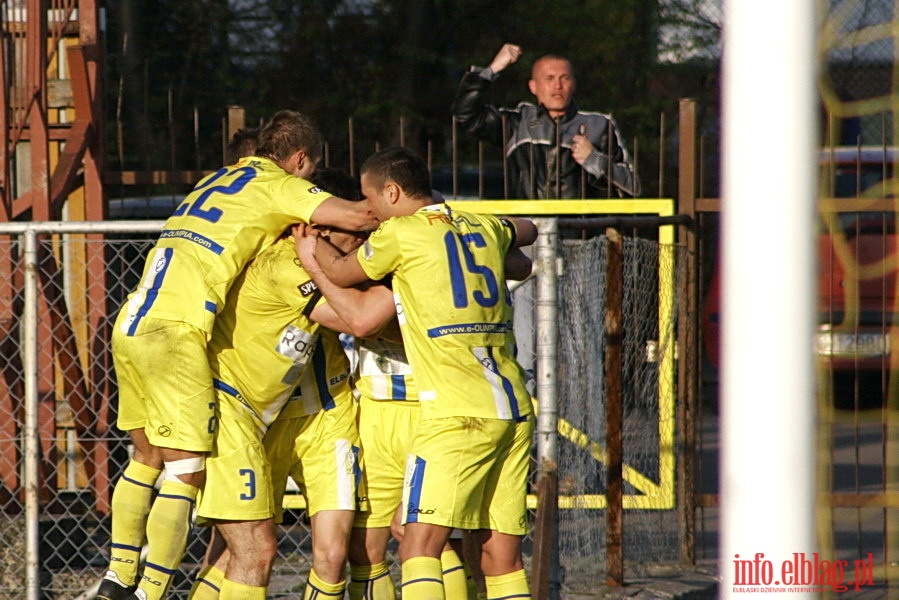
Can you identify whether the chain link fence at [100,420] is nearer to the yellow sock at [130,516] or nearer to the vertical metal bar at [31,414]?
the vertical metal bar at [31,414]

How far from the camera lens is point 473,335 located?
460 cm

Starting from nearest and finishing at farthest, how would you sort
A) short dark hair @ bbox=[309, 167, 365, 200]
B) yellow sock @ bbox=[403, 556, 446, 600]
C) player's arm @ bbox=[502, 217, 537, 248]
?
yellow sock @ bbox=[403, 556, 446, 600], player's arm @ bbox=[502, 217, 537, 248], short dark hair @ bbox=[309, 167, 365, 200]

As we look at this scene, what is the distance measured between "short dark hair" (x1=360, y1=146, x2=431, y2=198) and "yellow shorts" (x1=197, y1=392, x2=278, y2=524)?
1.10 metres

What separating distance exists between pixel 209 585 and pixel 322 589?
20.2 inches

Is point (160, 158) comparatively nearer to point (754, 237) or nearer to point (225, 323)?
point (225, 323)

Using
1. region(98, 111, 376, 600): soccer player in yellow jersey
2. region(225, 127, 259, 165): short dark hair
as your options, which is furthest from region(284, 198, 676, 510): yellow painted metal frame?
region(98, 111, 376, 600): soccer player in yellow jersey

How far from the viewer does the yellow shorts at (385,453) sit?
510 centimetres

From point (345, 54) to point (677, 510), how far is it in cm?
892

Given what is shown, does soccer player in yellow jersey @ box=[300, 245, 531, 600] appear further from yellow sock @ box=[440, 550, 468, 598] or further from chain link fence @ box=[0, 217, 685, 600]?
chain link fence @ box=[0, 217, 685, 600]

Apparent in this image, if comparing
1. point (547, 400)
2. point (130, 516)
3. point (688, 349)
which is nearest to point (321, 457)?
point (130, 516)

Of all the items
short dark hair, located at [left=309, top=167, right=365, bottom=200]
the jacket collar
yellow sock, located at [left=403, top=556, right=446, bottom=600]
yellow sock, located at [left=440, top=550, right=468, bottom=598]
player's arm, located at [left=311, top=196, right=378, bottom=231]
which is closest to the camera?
yellow sock, located at [left=403, top=556, right=446, bottom=600]

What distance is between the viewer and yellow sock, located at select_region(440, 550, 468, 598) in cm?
496

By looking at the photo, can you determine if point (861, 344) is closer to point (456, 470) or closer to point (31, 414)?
point (456, 470)

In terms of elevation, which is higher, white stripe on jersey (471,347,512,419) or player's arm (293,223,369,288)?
player's arm (293,223,369,288)
